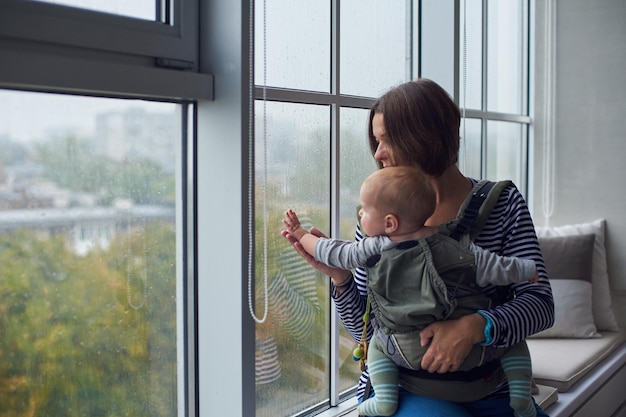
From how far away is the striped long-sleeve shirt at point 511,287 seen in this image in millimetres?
1760

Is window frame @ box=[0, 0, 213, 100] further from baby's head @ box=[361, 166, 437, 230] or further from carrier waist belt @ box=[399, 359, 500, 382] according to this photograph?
carrier waist belt @ box=[399, 359, 500, 382]

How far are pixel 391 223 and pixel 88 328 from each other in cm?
69

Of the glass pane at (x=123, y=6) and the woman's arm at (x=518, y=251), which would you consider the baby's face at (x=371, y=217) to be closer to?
the woman's arm at (x=518, y=251)

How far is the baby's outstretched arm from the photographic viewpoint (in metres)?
1.69

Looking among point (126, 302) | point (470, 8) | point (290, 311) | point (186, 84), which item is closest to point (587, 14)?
point (470, 8)

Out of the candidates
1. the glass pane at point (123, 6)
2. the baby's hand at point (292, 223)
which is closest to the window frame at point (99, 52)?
the glass pane at point (123, 6)

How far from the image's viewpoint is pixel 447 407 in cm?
170

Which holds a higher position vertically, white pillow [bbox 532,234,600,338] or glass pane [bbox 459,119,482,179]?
glass pane [bbox 459,119,482,179]

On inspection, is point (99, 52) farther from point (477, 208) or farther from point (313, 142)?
point (477, 208)

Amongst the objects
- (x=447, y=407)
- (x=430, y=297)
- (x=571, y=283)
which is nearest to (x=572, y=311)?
(x=571, y=283)

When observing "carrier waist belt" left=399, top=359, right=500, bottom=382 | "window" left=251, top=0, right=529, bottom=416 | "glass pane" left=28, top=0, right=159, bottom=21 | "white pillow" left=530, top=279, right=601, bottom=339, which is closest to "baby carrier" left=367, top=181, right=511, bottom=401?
"carrier waist belt" left=399, top=359, right=500, bottom=382

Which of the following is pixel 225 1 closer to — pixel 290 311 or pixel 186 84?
pixel 186 84

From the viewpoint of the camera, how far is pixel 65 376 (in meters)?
1.58

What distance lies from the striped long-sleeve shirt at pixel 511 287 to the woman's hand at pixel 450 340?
0.10 meters
